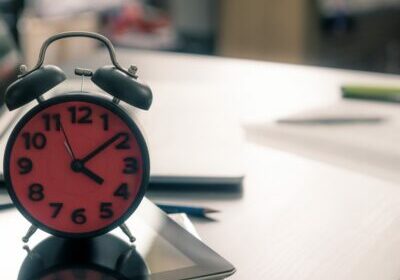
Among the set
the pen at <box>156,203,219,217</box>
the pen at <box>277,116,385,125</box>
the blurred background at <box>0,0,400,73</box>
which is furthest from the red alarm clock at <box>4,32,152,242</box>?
the blurred background at <box>0,0,400,73</box>

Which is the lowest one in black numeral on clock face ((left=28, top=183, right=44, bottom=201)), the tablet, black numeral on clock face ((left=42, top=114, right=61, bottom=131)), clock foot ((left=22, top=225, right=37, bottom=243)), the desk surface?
the desk surface

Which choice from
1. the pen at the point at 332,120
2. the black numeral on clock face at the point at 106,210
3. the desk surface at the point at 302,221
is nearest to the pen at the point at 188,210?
the desk surface at the point at 302,221

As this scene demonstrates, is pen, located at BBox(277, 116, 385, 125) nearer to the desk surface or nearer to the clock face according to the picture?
the desk surface

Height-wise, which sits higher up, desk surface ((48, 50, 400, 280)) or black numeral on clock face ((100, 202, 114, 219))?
black numeral on clock face ((100, 202, 114, 219))

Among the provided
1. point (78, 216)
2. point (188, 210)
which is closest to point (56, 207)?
point (78, 216)

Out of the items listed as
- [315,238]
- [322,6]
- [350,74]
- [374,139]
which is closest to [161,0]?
[322,6]

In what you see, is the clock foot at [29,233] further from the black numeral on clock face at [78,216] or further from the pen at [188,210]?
the pen at [188,210]

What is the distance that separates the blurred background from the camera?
3082 millimetres

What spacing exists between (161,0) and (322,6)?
848 mm

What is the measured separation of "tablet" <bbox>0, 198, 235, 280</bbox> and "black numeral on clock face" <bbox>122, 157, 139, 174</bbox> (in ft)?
0.17

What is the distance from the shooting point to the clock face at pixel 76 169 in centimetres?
49

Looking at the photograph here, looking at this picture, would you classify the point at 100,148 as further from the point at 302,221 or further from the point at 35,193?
the point at 302,221

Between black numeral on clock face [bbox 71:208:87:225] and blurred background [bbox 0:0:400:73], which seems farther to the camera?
blurred background [bbox 0:0:400:73]

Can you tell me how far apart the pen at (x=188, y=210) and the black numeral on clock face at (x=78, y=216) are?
0.39ft
